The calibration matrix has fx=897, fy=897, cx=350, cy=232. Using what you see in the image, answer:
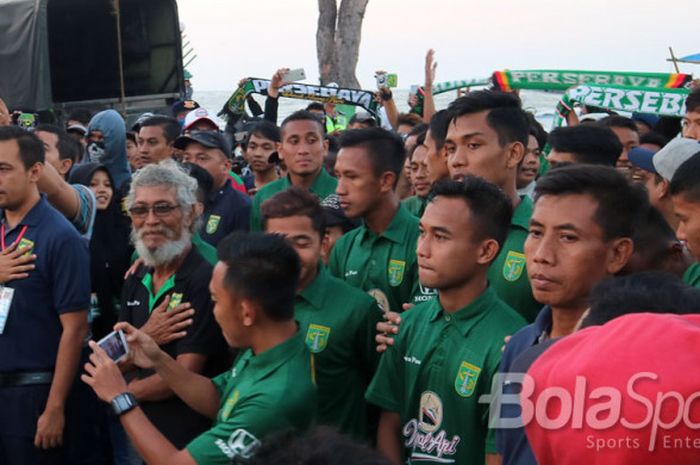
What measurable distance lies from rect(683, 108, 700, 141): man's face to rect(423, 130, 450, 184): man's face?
1545 millimetres

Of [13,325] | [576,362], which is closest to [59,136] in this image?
[13,325]

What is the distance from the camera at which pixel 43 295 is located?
14.5 feet

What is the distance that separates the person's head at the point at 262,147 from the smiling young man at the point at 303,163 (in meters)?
0.98

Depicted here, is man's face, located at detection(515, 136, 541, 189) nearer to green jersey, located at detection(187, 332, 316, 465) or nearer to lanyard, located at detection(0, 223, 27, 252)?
green jersey, located at detection(187, 332, 316, 465)

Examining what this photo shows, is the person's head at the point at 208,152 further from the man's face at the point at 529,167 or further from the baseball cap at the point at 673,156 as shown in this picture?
the baseball cap at the point at 673,156

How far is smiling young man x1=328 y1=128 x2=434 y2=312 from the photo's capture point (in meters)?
4.10

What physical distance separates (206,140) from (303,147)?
739 millimetres

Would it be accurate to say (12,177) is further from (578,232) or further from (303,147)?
(578,232)

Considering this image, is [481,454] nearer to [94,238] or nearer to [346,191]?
[346,191]

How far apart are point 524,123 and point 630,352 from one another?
3.08 meters

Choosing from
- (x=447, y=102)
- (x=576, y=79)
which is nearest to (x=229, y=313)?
(x=576, y=79)

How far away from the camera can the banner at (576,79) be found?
7.39m

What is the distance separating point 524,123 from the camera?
4.17 metres

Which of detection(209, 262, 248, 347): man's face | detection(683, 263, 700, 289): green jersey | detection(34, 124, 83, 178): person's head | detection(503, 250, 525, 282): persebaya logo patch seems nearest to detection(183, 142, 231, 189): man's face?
detection(34, 124, 83, 178): person's head
